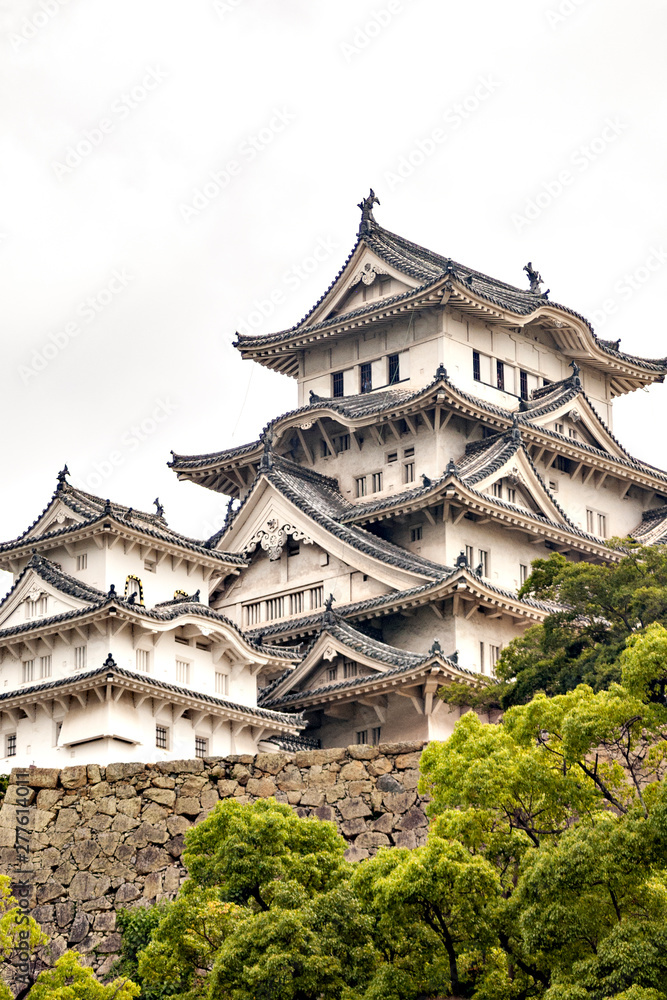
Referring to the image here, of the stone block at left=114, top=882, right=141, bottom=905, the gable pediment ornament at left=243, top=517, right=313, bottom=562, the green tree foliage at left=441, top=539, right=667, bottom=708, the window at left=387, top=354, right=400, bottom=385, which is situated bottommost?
the stone block at left=114, top=882, right=141, bottom=905

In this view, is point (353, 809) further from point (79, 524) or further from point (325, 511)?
point (325, 511)

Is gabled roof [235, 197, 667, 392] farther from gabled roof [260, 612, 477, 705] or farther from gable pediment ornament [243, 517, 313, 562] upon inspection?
gabled roof [260, 612, 477, 705]

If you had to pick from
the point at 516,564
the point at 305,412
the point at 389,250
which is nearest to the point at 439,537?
the point at 516,564

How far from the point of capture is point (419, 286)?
51.8 m

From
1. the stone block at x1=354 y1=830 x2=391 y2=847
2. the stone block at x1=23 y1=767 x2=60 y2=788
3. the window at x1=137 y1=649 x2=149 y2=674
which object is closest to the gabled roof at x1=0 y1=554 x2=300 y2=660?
the window at x1=137 y1=649 x2=149 y2=674

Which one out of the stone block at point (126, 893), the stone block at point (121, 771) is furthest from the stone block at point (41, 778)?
the stone block at point (126, 893)

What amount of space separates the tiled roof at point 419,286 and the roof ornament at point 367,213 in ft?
0.16

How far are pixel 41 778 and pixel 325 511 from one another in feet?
68.4

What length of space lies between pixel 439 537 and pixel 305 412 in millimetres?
5840

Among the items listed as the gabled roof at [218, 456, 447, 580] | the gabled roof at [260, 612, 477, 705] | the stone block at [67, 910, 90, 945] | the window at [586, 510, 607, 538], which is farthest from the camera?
the window at [586, 510, 607, 538]

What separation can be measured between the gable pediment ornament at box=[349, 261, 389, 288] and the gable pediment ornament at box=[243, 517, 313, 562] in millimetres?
8349

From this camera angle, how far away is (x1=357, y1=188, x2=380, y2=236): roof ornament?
55.0 m

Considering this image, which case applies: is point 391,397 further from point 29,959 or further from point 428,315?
point 29,959

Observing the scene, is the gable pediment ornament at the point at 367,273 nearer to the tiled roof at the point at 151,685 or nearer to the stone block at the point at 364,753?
the tiled roof at the point at 151,685
